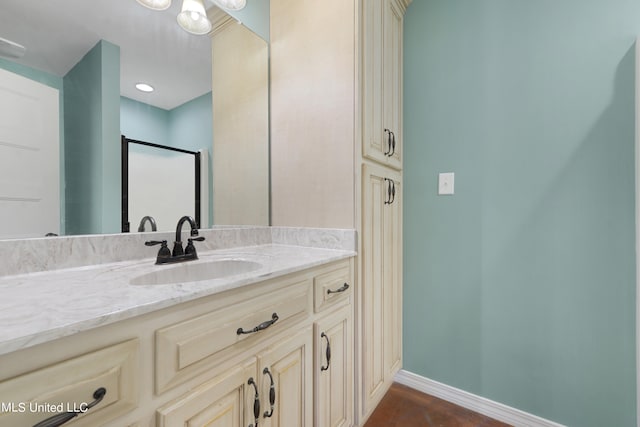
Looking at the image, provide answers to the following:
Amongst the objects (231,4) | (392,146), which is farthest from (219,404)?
(231,4)

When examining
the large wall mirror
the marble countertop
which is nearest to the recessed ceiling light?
the large wall mirror

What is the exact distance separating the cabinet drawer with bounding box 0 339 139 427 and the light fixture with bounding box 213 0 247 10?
1.50 meters

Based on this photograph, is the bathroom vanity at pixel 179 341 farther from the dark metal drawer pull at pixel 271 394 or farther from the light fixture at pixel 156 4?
the light fixture at pixel 156 4

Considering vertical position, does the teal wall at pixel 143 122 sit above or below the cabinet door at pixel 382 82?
below

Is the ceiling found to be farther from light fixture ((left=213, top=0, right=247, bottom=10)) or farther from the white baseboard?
the white baseboard

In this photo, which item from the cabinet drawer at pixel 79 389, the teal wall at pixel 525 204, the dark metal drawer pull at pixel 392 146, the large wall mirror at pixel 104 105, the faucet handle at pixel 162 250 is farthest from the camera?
the dark metal drawer pull at pixel 392 146

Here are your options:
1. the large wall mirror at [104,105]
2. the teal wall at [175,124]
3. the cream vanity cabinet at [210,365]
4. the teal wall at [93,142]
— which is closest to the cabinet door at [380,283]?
the cream vanity cabinet at [210,365]

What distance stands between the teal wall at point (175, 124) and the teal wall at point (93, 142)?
5 cm

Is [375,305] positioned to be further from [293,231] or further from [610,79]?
[610,79]

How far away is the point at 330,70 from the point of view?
1.33 m

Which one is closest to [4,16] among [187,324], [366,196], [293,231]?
[187,324]

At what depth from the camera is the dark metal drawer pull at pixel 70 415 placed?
42 cm

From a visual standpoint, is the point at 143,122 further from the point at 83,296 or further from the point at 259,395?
the point at 259,395

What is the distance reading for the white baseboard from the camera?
135cm
